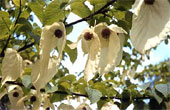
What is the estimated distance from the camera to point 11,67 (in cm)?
80

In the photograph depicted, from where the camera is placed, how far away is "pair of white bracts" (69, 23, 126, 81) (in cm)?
69

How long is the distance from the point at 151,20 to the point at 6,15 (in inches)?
19.5

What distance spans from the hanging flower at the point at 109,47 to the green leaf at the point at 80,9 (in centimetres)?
14

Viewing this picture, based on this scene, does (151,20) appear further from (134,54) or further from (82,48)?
(134,54)

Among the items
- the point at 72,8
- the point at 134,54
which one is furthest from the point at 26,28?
the point at 134,54

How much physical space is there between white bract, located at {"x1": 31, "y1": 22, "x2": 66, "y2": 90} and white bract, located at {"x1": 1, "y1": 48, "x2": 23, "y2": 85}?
79 millimetres

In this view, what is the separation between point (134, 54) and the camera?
274 cm

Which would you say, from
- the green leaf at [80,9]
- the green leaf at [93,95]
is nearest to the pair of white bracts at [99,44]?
the green leaf at [80,9]

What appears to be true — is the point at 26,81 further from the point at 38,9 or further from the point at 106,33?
the point at 106,33

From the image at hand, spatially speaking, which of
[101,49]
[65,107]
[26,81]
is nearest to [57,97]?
[65,107]

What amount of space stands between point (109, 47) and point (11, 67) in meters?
0.28

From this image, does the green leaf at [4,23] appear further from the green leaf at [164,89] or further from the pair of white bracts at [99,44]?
the green leaf at [164,89]

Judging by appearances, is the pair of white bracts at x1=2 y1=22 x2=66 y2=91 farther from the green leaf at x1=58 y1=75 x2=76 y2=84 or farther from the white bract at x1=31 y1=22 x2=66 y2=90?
the green leaf at x1=58 y1=75 x2=76 y2=84

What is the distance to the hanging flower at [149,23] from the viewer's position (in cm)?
55
